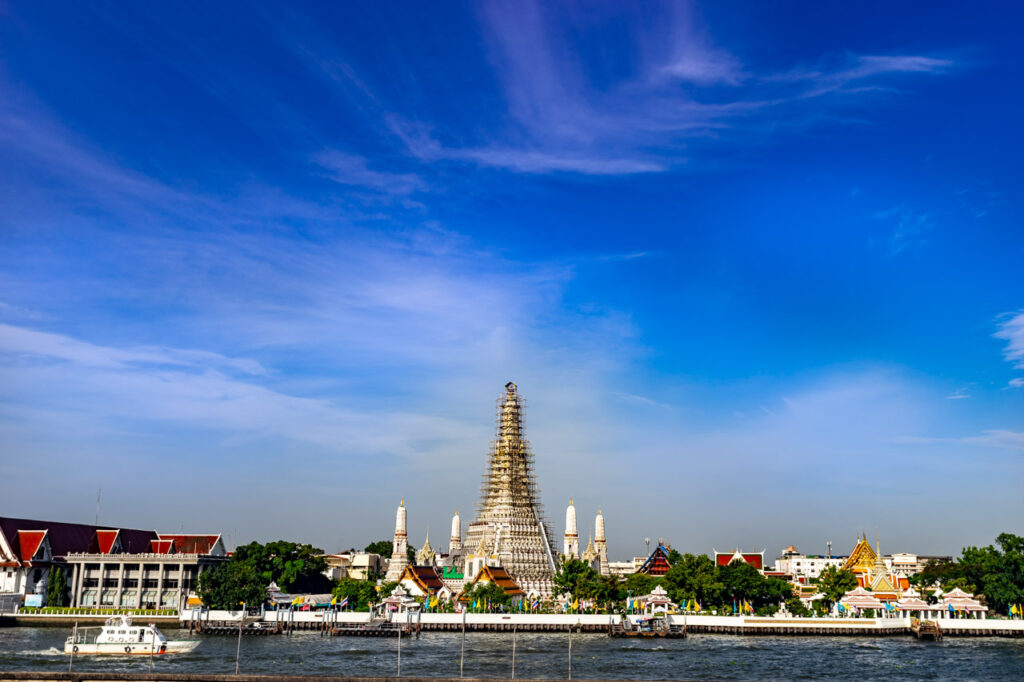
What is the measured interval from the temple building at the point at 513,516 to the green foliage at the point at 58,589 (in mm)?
37639

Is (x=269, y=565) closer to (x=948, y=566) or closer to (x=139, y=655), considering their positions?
(x=139, y=655)

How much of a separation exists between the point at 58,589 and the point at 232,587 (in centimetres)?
1985

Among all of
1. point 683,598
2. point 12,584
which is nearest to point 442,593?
point 683,598

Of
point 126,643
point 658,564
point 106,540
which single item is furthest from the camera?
point 658,564

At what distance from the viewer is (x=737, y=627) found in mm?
67188

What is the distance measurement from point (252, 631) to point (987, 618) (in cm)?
5696

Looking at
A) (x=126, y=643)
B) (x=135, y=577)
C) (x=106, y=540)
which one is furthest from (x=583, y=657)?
(x=106, y=540)

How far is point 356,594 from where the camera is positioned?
75.9m

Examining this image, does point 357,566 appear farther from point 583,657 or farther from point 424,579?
point 583,657

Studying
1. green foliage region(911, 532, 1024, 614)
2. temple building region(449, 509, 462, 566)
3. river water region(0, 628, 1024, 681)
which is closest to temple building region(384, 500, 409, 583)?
temple building region(449, 509, 462, 566)

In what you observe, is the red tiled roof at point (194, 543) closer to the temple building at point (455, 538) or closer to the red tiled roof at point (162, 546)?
the red tiled roof at point (162, 546)

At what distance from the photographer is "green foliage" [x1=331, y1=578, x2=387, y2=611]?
75.4m

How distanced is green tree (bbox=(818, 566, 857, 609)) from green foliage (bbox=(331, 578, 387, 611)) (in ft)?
126

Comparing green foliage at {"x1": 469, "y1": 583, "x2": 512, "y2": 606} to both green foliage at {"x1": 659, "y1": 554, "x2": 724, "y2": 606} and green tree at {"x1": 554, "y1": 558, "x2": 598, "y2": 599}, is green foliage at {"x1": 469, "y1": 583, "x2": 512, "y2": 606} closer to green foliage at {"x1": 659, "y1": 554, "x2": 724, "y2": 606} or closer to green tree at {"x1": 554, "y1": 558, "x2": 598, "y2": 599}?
green tree at {"x1": 554, "y1": 558, "x2": 598, "y2": 599}
